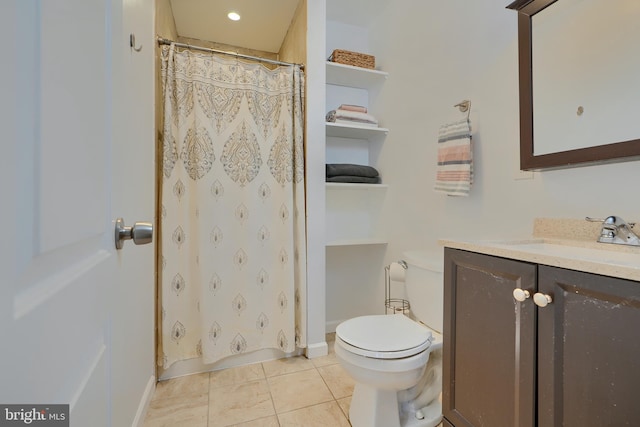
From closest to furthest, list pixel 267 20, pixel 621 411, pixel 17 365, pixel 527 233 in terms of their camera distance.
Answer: pixel 17 365 → pixel 621 411 → pixel 527 233 → pixel 267 20

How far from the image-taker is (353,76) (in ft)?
7.57

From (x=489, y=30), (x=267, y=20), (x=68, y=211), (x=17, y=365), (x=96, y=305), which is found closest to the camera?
(x=17, y=365)

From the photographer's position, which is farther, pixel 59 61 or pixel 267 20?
pixel 267 20

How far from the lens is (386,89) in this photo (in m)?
2.31

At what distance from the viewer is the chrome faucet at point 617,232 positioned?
94 centimetres

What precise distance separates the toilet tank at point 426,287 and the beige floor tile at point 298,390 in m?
0.69

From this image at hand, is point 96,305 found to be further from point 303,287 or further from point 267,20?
point 267,20

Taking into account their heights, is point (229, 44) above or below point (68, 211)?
above

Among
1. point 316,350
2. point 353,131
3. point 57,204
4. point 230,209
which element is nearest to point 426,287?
point 316,350

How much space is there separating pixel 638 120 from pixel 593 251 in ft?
1.49

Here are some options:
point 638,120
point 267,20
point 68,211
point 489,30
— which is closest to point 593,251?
point 638,120

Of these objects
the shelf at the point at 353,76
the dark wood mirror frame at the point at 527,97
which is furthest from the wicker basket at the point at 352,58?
the dark wood mirror frame at the point at 527,97

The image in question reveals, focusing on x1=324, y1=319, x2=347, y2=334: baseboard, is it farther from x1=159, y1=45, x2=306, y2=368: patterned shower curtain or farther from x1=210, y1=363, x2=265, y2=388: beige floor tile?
x1=210, y1=363, x2=265, y2=388: beige floor tile

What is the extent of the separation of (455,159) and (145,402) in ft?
6.64
